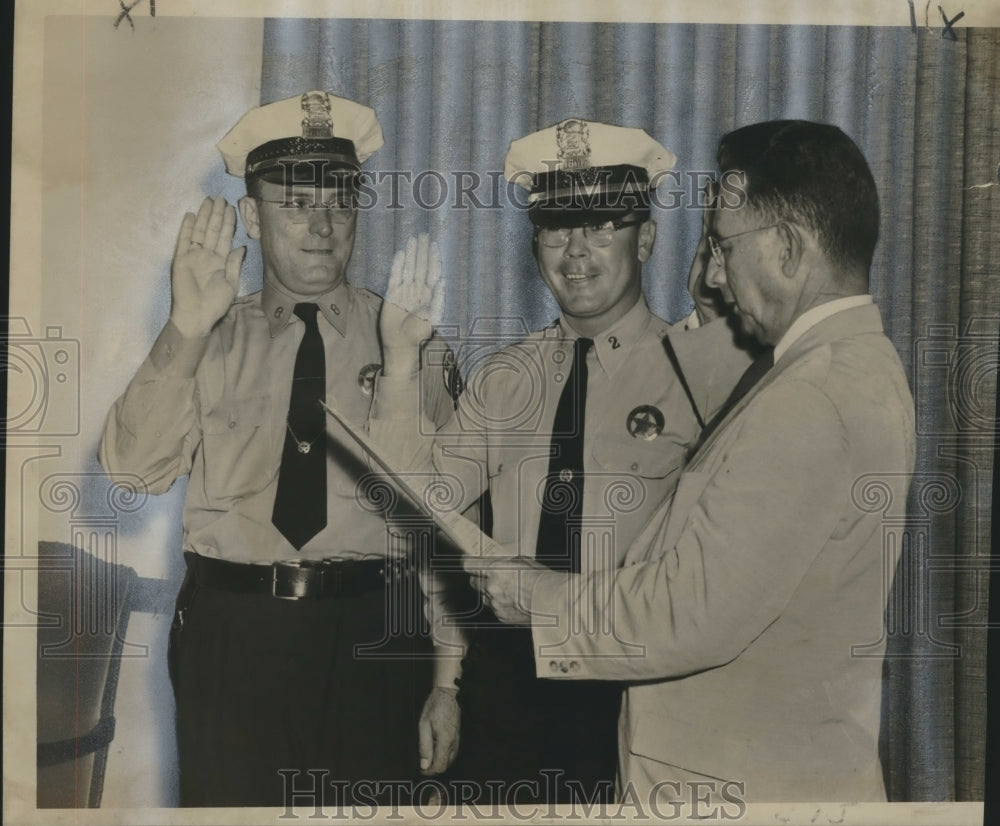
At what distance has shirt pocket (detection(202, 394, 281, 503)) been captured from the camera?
8.51 feet

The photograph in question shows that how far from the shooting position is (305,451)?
8.52ft

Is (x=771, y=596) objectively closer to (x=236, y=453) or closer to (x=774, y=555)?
(x=774, y=555)

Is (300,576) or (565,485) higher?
(565,485)

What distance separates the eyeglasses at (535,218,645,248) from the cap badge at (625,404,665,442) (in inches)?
15.2

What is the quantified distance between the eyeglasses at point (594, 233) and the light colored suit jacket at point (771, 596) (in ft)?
1.55

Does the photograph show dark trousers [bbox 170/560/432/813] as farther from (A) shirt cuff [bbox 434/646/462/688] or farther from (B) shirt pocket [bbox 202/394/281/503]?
(B) shirt pocket [bbox 202/394/281/503]

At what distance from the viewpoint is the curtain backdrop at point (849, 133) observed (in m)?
2.62

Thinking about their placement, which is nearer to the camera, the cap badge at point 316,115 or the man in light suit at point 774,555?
the man in light suit at point 774,555

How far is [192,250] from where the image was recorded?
103 inches

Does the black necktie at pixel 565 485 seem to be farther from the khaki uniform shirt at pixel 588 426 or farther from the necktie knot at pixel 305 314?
the necktie knot at pixel 305 314

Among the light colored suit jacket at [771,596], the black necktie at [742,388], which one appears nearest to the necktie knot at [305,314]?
the light colored suit jacket at [771,596]

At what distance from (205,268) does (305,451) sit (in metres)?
0.48

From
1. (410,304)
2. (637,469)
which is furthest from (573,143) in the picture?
(637,469)

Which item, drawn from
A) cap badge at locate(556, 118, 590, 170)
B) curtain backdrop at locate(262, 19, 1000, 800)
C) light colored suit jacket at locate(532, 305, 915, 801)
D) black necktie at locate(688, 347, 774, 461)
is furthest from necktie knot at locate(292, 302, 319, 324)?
black necktie at locate(688, 347, 774, 461)
